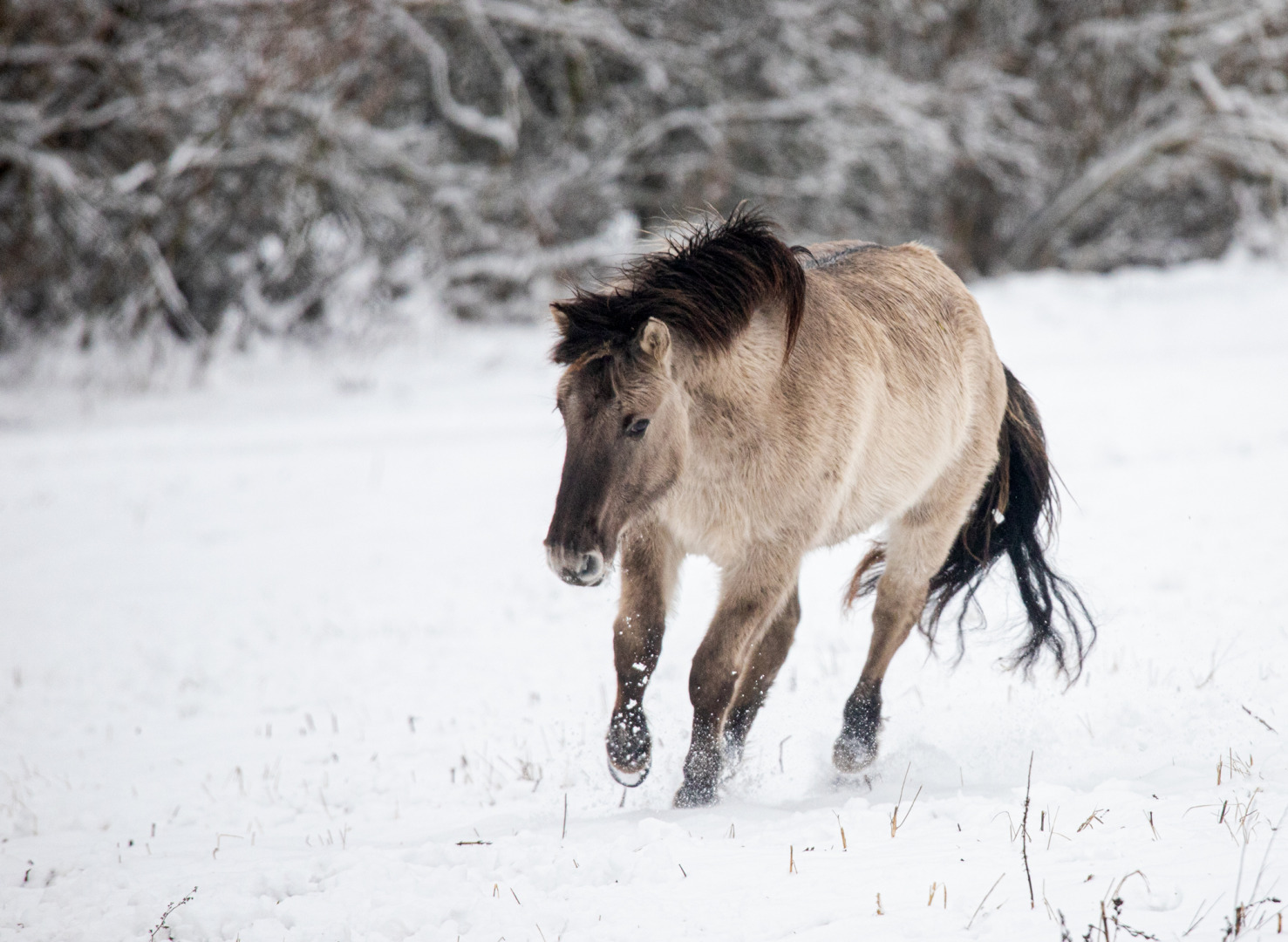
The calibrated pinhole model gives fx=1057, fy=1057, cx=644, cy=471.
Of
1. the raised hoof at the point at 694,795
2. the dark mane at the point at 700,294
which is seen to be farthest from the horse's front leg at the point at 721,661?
the dark mane at the point at 700,294

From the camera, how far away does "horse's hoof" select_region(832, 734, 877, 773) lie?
424 centimetres

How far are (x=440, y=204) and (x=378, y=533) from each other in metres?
7.40

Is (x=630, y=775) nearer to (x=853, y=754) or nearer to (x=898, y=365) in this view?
Answer: (x=853, y=754)

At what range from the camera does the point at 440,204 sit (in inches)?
591

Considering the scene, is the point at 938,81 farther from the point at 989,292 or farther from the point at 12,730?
the point at 12,730

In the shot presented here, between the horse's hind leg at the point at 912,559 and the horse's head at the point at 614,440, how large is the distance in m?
1.55

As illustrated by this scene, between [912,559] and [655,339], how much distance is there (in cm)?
188

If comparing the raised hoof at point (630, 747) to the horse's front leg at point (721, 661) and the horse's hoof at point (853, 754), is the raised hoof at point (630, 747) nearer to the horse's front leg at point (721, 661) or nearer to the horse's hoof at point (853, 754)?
the horse's front leg at point (721, 661)

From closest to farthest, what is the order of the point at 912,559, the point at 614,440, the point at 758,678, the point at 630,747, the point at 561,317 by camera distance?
the point at 614,440, the point at 561,317, the point at 630,747, the point at 758,678, the point at 912,559

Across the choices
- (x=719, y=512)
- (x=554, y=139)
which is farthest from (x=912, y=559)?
(x=554, y=139)

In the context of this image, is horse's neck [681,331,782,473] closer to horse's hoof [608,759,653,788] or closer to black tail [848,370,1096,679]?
horse's hoof [608,759,653,788]

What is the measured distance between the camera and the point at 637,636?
12.7 feet

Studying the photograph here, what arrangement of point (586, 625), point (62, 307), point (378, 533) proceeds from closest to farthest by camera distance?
point (586, 625), point (378, 533), point (62, 307)

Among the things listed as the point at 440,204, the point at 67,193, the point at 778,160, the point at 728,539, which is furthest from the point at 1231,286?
the point at 67,193
